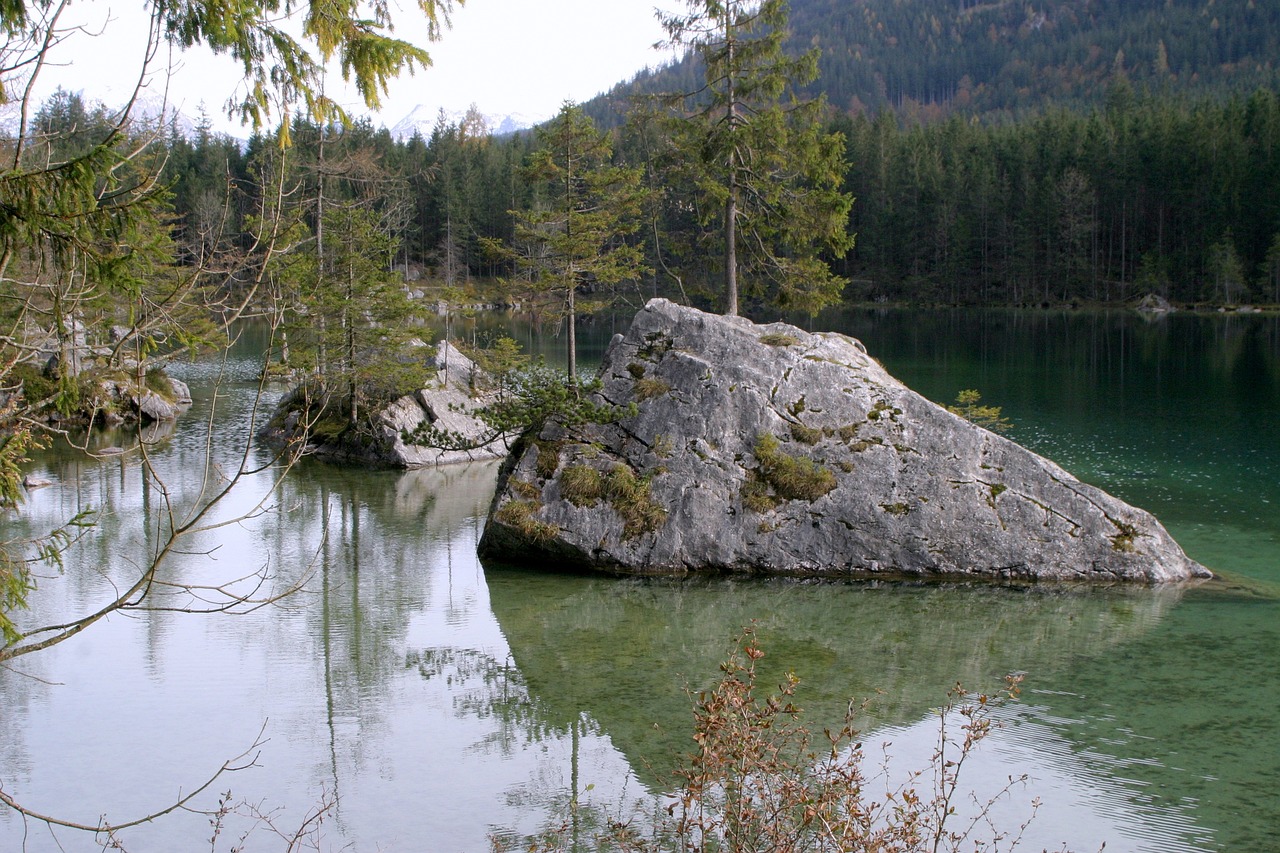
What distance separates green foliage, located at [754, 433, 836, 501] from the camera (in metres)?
13.0

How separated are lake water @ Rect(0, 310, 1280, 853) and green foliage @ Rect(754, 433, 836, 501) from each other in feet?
4.05

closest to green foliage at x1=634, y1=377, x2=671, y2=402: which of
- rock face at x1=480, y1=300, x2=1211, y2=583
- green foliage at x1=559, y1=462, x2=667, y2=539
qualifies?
rock face at x1=480, y1=300, x2=1211, y2=583

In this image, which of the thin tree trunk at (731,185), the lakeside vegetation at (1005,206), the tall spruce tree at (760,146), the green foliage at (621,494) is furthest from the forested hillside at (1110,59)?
the green foliage at (621,494)

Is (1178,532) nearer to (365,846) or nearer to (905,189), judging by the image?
(365,846)

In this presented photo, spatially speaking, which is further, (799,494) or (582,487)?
(582,487)

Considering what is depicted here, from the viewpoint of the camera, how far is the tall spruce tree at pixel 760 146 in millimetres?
19828

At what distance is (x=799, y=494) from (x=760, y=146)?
31.4 ft

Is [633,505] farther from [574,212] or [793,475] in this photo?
[574,212]

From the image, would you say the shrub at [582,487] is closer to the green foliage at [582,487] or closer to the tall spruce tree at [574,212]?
the green foliage at [582,487]

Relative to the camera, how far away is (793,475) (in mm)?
13047

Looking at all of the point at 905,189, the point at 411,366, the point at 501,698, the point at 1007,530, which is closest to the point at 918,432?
the point at 1007,530

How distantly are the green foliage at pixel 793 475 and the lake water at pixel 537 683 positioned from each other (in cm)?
123

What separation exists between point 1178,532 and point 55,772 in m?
13.7

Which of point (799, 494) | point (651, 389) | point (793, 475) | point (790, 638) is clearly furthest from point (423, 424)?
point (790, 638)
